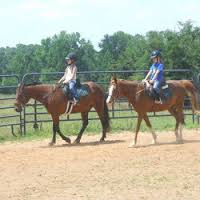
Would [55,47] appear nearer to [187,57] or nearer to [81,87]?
[187,57]

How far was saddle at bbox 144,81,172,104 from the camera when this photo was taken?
13.2 metres

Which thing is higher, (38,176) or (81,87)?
(81,87)

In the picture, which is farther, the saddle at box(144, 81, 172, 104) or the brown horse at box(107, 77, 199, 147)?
the saddle at box(144, 81, 172, 104)

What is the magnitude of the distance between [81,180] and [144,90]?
5016mm

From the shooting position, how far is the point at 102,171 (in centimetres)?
939

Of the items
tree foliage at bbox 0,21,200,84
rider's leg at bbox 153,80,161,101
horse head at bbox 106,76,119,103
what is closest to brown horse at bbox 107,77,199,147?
horse head at bbox 106,76,119,103

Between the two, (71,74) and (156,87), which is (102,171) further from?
(71,74)

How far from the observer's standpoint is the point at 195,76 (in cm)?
1727

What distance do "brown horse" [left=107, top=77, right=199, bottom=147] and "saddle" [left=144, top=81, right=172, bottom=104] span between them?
3.3 inches

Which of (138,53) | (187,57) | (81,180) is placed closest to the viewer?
(81,180)

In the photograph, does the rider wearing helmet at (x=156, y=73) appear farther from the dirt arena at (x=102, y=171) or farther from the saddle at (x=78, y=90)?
the saddle at (x=78, y=90)

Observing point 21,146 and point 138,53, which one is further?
point 138,53

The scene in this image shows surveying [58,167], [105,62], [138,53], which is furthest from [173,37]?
[105,62]

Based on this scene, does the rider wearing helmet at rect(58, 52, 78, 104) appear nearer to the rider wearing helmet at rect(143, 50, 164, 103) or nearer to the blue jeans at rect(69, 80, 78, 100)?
the blue jeans at rect(69, 80, 78, 100)
